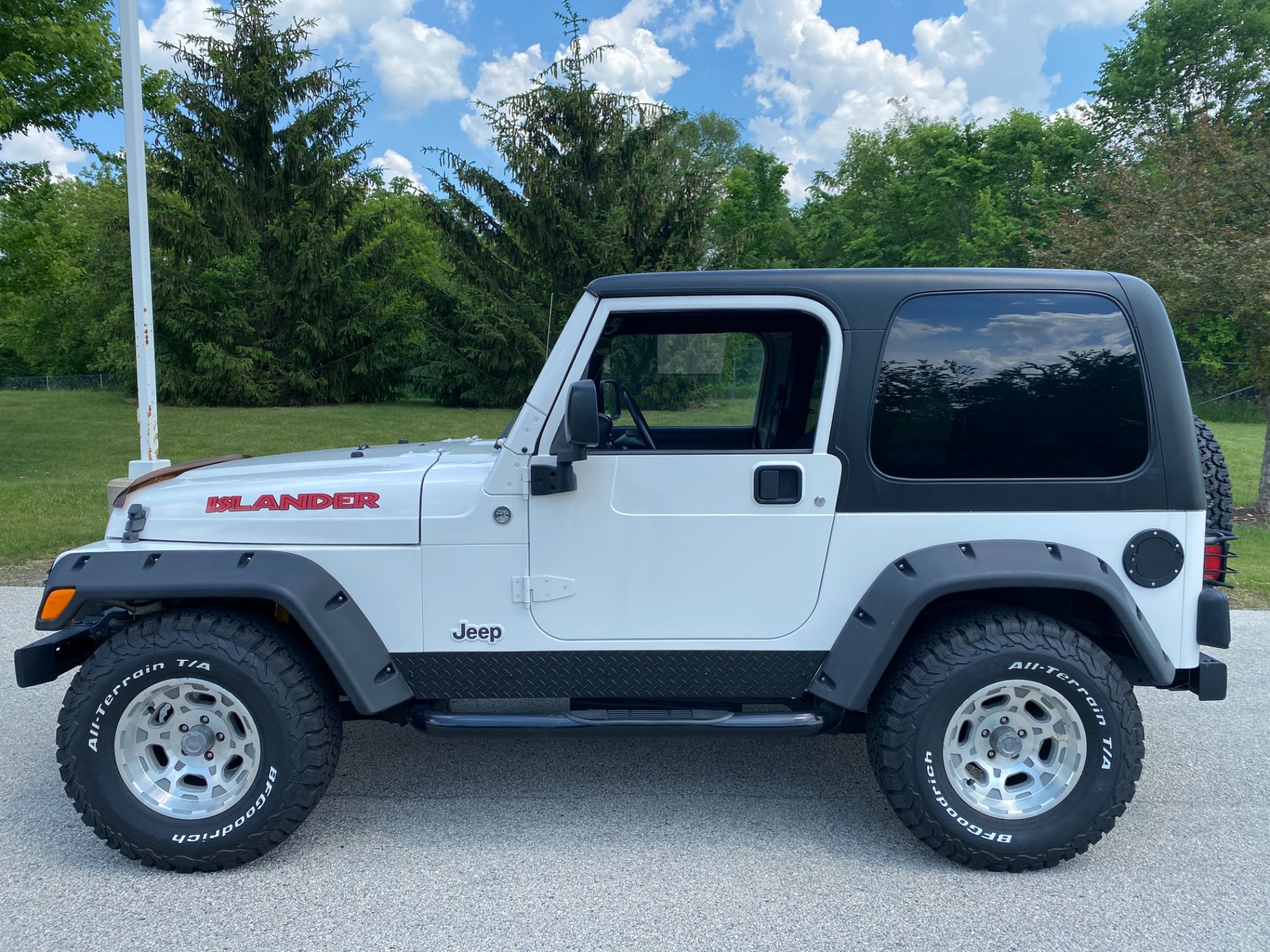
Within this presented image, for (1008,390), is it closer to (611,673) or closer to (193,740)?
(611,673)

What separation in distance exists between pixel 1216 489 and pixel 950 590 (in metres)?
1.49

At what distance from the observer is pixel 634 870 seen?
293cm

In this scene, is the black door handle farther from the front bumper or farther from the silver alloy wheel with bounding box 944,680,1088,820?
the front bumper

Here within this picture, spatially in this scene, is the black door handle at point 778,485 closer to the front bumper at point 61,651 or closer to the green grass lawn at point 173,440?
the green grass lawn at point 173,440

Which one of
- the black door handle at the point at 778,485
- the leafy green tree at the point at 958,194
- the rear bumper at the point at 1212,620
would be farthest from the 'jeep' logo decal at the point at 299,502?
the leafy green tree at the point at 958,194

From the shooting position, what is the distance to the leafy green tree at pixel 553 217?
864 inches

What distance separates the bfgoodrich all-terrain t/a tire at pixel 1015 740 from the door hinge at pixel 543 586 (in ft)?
3.89

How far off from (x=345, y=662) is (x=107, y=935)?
1.01 meters

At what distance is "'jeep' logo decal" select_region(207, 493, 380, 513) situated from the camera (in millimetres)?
3027

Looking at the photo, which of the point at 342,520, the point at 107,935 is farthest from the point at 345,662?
the point at 107,935

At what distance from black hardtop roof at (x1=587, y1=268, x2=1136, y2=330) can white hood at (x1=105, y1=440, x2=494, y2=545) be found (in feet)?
3.38

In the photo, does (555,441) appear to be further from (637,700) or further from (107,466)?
(107,466)

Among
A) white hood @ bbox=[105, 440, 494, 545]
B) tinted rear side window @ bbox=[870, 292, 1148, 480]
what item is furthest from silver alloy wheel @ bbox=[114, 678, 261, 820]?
tinted rear side window @ bbox=[870, 292, 1148, 480]

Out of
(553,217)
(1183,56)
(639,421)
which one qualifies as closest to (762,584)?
(639,421)
